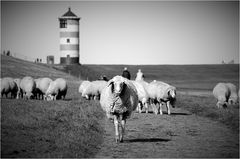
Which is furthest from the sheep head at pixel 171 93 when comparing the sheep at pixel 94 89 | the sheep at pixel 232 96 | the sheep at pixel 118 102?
the sheep at pixel 94 89

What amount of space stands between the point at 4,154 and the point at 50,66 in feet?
243

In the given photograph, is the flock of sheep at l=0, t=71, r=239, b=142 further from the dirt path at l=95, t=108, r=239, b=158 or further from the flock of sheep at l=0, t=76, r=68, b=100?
the dirt path at l=95, t=108, r=239, b=158

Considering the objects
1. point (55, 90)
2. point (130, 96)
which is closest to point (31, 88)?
point (55, 90)

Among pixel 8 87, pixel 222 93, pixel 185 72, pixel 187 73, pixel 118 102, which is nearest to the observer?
pixel 118 102

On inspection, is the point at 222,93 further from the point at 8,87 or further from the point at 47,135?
the point at 47,135

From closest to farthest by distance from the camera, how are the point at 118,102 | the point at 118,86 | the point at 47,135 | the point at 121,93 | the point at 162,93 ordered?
1. the point at 47,135
2. the point at 118,86
3. the point at 118,102
4. the point at 121,93
5. the point at 162,93

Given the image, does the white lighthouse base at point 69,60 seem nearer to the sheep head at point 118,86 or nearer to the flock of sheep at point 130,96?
the flock of sheep at point 130,96

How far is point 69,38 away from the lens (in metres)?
84.0

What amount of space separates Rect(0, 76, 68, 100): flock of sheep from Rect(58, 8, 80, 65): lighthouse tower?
151 feet

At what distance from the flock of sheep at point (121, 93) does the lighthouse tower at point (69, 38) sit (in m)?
43.9

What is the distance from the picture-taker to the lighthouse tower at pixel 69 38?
83988mm

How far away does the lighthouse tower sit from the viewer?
84.0m

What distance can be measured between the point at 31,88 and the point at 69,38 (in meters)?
49.5

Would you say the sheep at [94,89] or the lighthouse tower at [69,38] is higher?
the lighthouse tower at [69,38]
